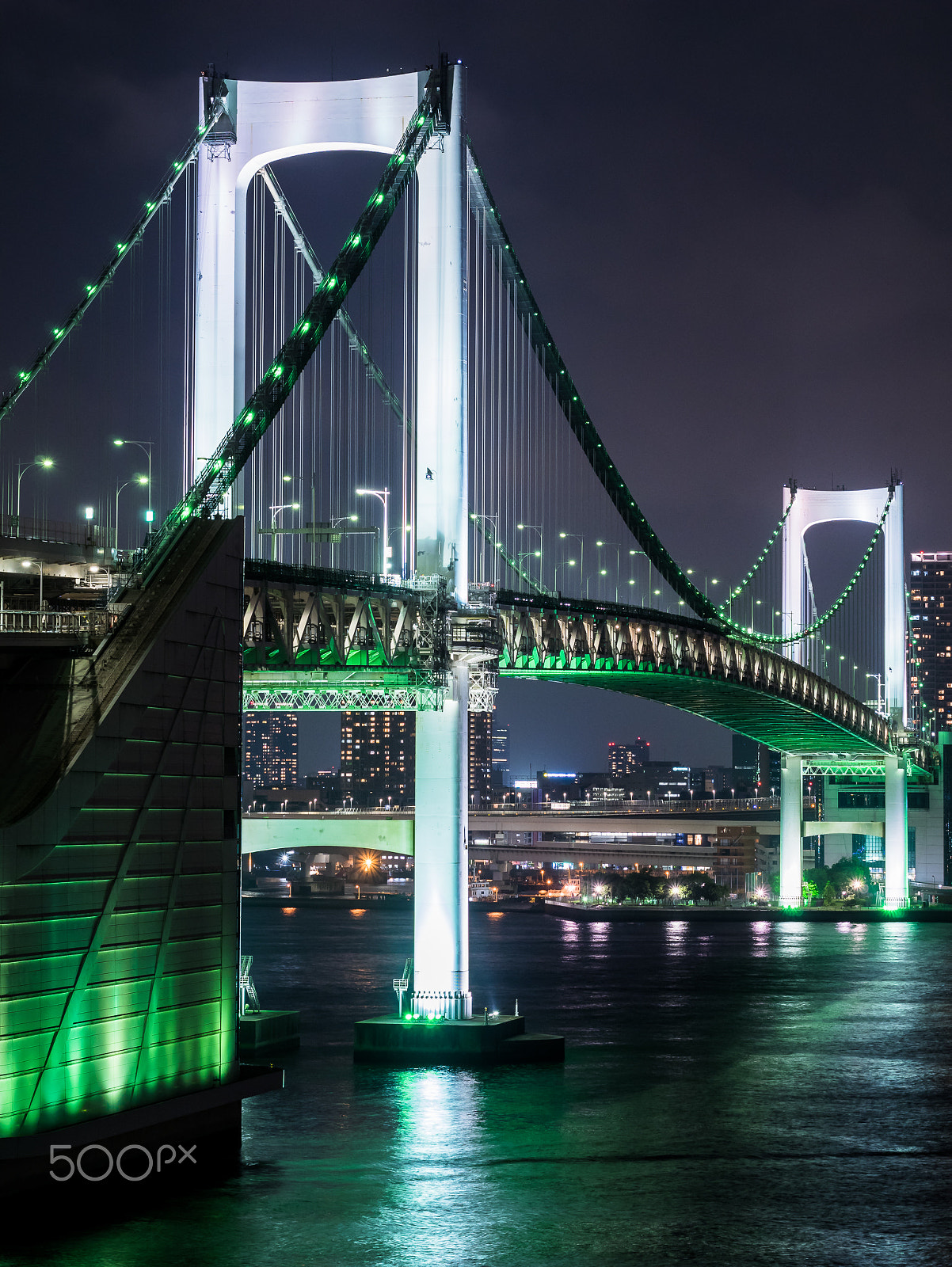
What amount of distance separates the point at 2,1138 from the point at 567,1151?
9944mm

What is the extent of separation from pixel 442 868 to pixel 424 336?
31.8 feet

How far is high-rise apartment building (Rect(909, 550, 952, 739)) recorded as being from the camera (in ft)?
623

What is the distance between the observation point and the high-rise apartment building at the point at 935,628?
623ft

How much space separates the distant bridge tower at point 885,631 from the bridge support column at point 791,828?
39 mm

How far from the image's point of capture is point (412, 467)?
34.3 meters

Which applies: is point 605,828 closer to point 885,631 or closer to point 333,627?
point 885,631

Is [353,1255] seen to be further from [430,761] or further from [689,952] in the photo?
[689,952]

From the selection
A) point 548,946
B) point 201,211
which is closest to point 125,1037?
point 201,211

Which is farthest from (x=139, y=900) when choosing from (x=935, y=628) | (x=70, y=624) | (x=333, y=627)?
(x=935, y=628)

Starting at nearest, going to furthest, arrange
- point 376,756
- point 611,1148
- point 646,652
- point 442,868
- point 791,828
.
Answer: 1. point 611,1148
2. point 442,868
3. point 646,652
4. point 791,828
5. point 376,756

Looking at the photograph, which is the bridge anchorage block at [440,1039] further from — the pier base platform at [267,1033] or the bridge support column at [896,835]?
the bridge support column at [896,835]

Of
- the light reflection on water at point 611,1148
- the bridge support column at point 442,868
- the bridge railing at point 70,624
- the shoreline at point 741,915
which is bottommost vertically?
the shoreline at point 741,915

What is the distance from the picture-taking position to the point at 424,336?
3300 cm

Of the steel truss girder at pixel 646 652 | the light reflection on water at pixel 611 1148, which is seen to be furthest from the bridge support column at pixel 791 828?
the light reflection on water at pixel 611 1148
